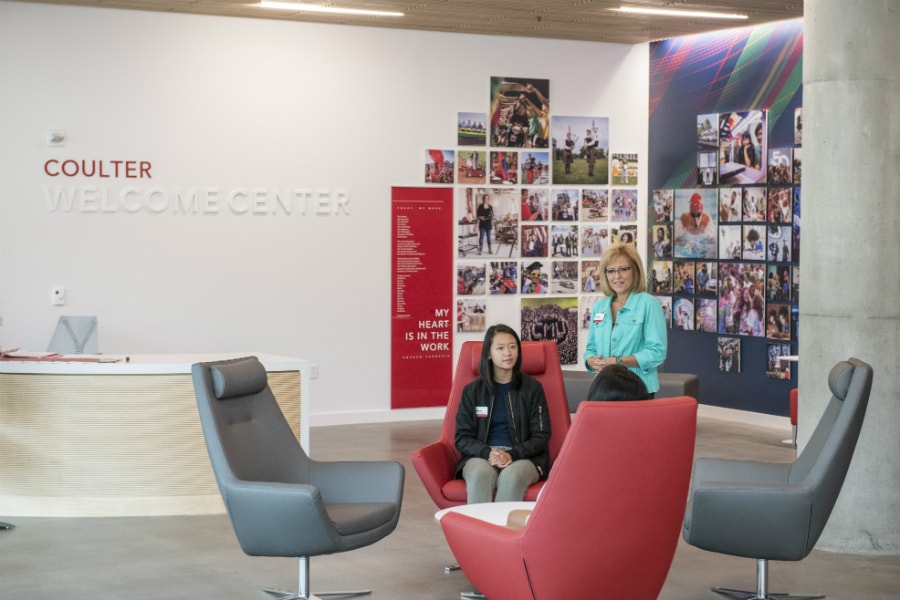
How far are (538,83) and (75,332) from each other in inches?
197

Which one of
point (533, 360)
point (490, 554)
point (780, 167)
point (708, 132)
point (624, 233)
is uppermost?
point (708, 132)

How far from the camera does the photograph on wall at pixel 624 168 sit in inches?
474

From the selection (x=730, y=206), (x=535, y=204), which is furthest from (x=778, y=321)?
(x=535, y=204)

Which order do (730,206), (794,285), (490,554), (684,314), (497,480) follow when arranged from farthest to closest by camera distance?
(684,314)
(730,206)
(794,285)
(497,480)
(490,554)

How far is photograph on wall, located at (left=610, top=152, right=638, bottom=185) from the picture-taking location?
12.0 m

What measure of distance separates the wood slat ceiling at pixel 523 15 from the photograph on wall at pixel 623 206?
1.50 meters

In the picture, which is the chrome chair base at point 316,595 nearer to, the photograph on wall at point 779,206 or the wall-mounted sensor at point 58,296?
the wall-mounted sensor at point 58,296

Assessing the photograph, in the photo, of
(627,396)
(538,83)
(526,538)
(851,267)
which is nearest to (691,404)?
(627,396)

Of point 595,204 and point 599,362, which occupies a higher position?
point 595,204

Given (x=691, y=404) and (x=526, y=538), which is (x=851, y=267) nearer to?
(x=691, y=404)

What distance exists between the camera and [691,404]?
452 centimetres

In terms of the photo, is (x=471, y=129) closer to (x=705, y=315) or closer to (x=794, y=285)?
(x=705, y=315)

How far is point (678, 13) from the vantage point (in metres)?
10.1

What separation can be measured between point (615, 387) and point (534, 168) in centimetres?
720
